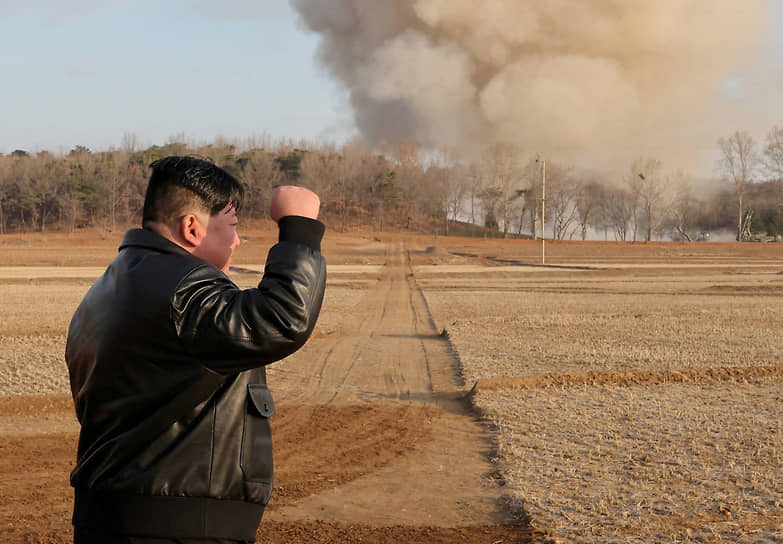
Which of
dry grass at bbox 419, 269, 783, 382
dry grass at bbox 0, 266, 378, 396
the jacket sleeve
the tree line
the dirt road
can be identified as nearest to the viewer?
the jacket sleeve

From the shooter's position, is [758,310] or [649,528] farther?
[758,310]

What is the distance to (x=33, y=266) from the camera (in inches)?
1989

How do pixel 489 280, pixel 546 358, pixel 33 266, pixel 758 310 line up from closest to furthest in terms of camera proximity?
pixel 546 358
pixel 758 310
pixel 489 280
pixel 33 266

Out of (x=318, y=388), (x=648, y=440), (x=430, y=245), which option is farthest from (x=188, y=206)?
(x=430, y=245)

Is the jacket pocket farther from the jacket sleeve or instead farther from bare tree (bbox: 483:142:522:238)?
bare tree (bbox: 483:142:522:238)

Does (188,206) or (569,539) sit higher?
(188,206)

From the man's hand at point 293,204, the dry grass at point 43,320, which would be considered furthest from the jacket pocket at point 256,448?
the dry grass at point 43,320

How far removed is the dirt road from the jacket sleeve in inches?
167

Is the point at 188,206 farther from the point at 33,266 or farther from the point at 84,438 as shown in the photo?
the point at 33,266

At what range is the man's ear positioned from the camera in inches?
88.5

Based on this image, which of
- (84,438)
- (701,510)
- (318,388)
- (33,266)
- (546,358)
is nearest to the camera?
(84,438)

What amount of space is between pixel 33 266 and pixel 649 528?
5074cm

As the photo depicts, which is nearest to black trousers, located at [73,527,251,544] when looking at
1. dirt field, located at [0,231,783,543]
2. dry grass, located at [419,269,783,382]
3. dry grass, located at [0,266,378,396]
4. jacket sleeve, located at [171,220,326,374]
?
jacket sleeve, located at [171,220,326,374]

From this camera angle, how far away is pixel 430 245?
2830 inches
